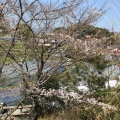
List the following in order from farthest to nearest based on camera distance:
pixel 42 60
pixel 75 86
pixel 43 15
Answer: pixel 42 60, pixel 43 15, pixel 75 86

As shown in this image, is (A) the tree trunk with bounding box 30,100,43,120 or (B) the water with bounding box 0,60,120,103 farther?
(A) the tree trunk with bounding box 30,100,43,120

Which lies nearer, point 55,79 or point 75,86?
point 75,86

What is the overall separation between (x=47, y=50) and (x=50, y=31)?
24.1 inches

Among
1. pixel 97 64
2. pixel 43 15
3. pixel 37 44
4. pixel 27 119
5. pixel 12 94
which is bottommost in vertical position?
pixel 27 119

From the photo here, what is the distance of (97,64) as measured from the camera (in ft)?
22.6

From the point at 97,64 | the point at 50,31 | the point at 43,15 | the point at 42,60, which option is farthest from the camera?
the point at 50,31

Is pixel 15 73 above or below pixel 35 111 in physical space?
above

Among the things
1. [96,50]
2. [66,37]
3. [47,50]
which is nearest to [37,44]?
[47,50]

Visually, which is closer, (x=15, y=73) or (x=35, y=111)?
(x=35, y=111)

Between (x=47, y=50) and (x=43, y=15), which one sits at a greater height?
(x=43, y=15)

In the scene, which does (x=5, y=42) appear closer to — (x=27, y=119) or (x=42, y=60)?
(x=42, y=60)

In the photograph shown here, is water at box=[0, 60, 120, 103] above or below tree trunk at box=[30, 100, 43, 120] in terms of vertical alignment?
above

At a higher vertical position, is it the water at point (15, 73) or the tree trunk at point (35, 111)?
the water at point (15, 73)

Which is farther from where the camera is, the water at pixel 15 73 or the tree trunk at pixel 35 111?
the tree trunk at pixel 35 111
